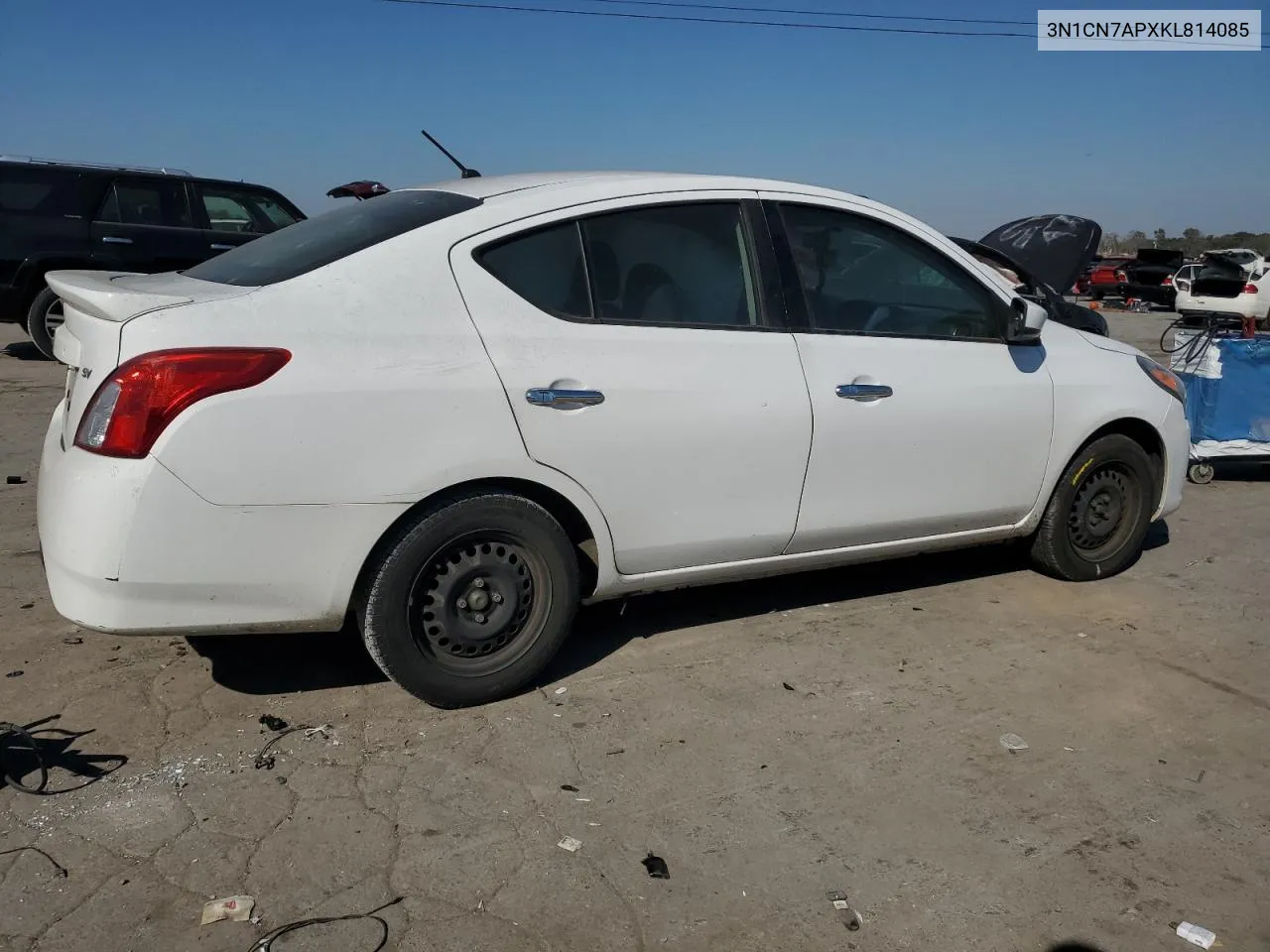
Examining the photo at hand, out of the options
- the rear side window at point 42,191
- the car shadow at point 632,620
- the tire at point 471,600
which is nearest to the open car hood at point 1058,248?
the car shadow at point 632,620

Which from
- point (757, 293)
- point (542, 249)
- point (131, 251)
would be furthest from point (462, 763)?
point (131, 251)

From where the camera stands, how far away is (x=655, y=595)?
4.88 metres

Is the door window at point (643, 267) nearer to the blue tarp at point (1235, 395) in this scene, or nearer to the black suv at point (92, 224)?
the blue tarp at point (1235, 395)

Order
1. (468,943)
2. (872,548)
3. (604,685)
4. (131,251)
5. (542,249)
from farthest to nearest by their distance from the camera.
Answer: (131,251) < (872,548) < (604,685) < (542,249) < (468,943)

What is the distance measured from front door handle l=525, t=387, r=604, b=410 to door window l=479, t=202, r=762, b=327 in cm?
28

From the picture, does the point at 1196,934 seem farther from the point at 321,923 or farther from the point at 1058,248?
the point at 1058,248

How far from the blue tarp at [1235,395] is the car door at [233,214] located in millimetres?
8815

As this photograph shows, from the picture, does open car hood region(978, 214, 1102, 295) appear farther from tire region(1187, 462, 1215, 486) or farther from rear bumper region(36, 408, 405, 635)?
rear bumper region(36, 408, 405, 635)

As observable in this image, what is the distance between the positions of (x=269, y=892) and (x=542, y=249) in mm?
2148

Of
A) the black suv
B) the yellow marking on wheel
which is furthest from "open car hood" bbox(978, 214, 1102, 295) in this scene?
the black suv

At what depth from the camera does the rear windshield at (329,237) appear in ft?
11.4

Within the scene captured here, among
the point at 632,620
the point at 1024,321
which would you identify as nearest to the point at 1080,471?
the point at 1024,321

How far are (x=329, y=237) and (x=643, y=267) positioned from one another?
109cm

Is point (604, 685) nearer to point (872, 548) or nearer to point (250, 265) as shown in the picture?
point (872, 548)
